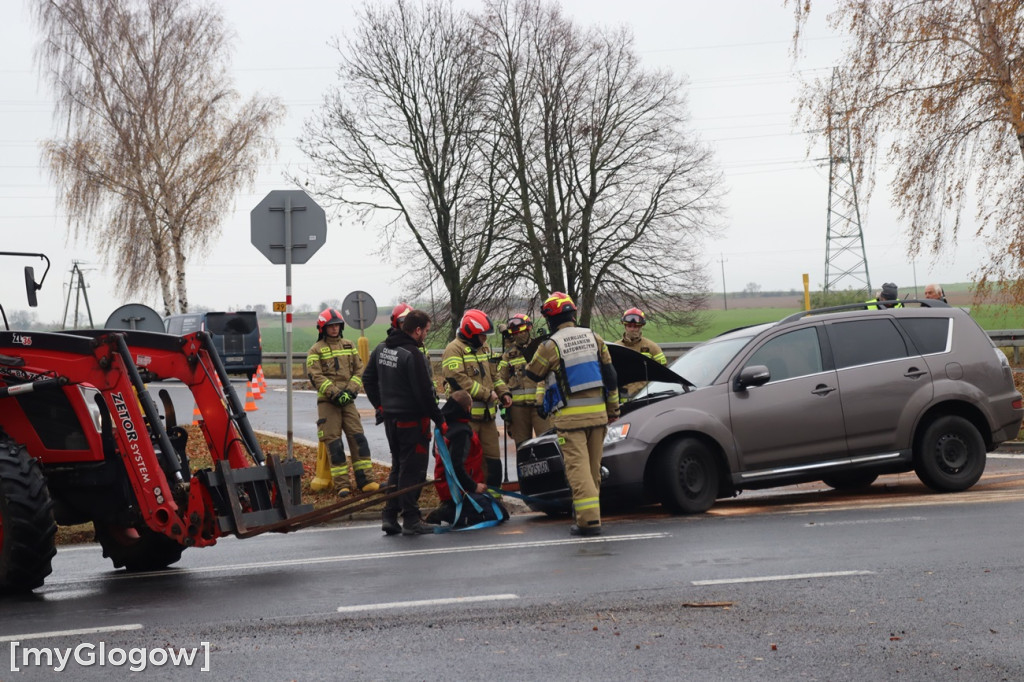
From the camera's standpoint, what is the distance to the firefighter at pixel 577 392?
32.4 feet

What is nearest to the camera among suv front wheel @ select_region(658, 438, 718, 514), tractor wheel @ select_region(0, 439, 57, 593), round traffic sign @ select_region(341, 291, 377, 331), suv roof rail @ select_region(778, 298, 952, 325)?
tractor wheel @ select_region(0, 439, 57, 593)

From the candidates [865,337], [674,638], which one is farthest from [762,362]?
[674,638]

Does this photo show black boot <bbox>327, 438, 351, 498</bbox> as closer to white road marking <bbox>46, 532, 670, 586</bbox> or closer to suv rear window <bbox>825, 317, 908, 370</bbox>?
white road marking <bbox>46, 532, 670, 586</bbox>

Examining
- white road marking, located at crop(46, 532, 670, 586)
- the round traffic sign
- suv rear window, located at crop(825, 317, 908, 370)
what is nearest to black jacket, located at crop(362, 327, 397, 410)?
white road marking, located at crop(46, 532, 670, 586)

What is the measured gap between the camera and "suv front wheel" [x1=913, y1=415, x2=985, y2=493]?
1105cm

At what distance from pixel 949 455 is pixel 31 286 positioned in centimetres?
795

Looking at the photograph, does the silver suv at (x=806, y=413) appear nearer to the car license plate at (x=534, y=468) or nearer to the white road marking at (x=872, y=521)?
the car license plate at (x=534, y=468)

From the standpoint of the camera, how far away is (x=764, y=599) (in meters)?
6.69

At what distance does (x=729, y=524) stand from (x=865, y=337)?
2.72 m

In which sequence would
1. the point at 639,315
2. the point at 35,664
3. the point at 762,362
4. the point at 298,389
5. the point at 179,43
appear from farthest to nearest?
the point at 179,43, the point at 298,389, the point at 639,315, the point at 762,362, the point at 35,664

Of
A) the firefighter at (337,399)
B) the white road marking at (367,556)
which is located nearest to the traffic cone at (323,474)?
the firefighter at (337,399)

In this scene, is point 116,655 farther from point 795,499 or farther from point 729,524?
point 795,499

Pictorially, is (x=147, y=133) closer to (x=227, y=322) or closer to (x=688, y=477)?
(x=227, y=322)

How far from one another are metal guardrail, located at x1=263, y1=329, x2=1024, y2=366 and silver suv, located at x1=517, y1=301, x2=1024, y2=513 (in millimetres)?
8978
